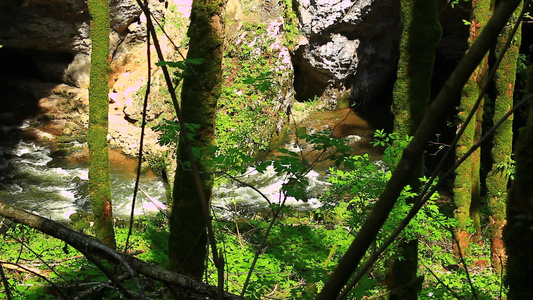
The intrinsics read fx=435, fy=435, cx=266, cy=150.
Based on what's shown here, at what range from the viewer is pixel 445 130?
15984mm

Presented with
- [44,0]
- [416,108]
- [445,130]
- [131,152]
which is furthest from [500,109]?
[44,0]

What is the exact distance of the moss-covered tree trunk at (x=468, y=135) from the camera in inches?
284

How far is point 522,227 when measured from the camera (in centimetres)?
163

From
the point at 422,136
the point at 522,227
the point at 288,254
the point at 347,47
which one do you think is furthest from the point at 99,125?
the point at 347,47

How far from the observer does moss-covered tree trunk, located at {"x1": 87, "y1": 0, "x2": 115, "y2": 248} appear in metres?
6.34

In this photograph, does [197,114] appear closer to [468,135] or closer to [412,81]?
[412,81]

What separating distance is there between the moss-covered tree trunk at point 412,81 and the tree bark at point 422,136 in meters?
2.83

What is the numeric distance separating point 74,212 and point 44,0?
929 centimetres

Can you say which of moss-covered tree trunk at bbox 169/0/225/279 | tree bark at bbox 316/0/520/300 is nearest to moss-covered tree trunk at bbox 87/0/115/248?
moss-covered tree trunk at bbox 169/0/225/279

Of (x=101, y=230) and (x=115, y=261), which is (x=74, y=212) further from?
(x=115, y=261)

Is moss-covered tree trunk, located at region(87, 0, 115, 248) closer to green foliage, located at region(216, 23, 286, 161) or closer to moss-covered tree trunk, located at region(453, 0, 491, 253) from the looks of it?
green foliage, located at region(216, 23, 286, 161)

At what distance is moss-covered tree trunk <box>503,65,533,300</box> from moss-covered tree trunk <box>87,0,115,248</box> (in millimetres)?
5773

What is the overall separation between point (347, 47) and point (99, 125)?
12700 millimetres

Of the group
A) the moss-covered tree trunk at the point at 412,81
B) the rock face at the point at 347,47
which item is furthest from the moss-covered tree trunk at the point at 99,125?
the rock face at the point at 347,47
